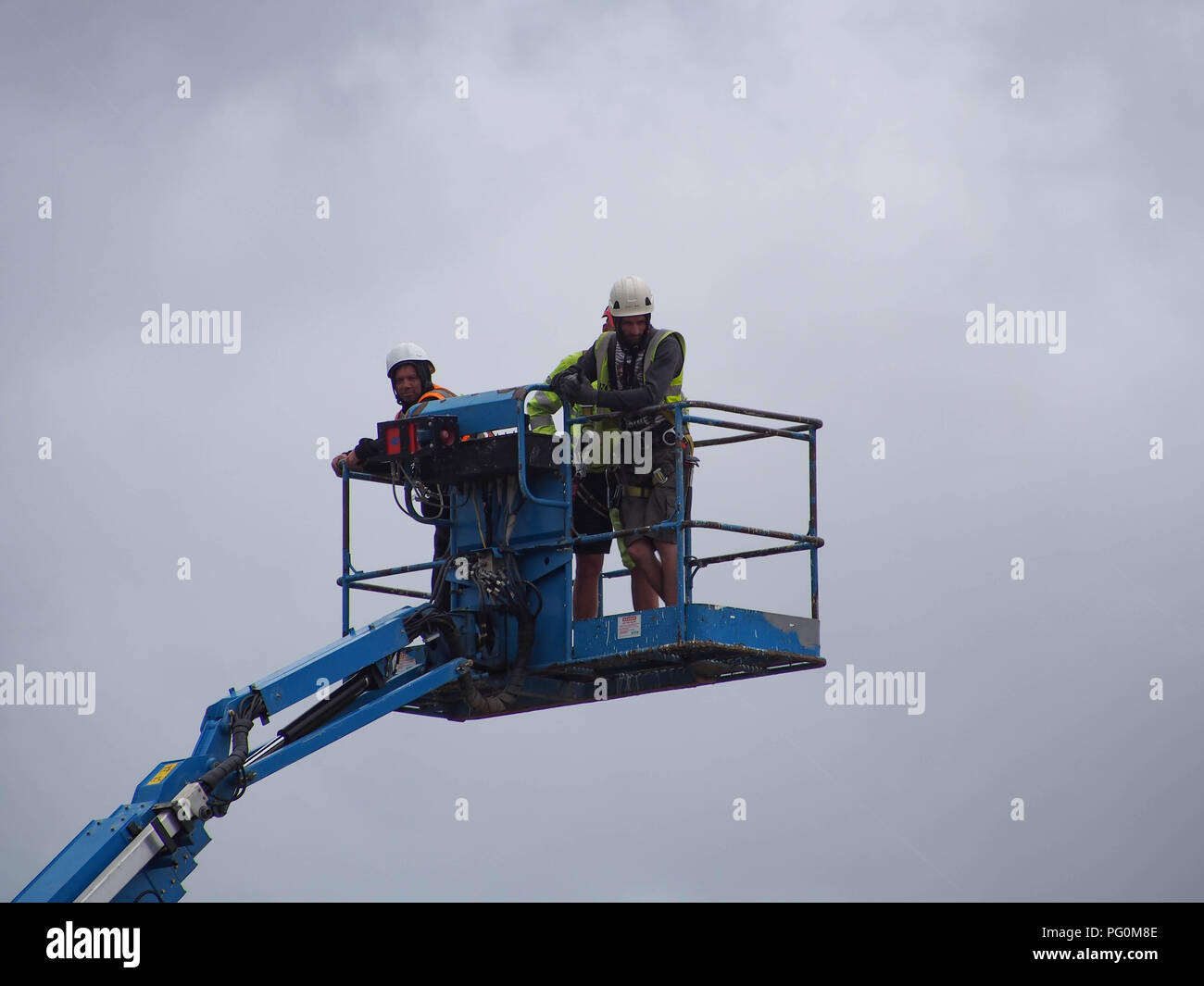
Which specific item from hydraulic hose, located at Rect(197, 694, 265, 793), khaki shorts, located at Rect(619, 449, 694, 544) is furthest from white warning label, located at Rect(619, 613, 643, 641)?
hydraulic hose, located at Rect(197, 694, 265, 793)

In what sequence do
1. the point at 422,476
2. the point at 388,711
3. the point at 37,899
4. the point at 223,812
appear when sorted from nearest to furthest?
the point at 37,899 → the point at 223,812 → the point at 388,711 → the point at 422,476

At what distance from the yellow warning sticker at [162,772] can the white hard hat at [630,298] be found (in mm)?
5953

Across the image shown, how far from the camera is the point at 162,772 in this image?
60.1 ft

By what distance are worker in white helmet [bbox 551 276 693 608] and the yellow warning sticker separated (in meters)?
4.82

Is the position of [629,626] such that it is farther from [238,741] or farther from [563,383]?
[238,741]

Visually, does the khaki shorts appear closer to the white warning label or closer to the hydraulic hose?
the white warning label

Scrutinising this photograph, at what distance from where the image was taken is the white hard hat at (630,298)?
2122 centimetres

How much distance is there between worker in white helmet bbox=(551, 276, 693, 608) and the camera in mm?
20859

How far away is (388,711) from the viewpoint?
65.7ft

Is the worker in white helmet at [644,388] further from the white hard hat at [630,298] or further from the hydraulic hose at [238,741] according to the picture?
the hydraulic hose at [238,741]

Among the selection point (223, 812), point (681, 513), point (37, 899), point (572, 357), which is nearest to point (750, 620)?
point (681, 513)

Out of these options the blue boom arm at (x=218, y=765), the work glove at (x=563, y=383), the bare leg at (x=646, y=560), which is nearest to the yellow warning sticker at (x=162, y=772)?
the blue boom arm at (x=218, y=765)
